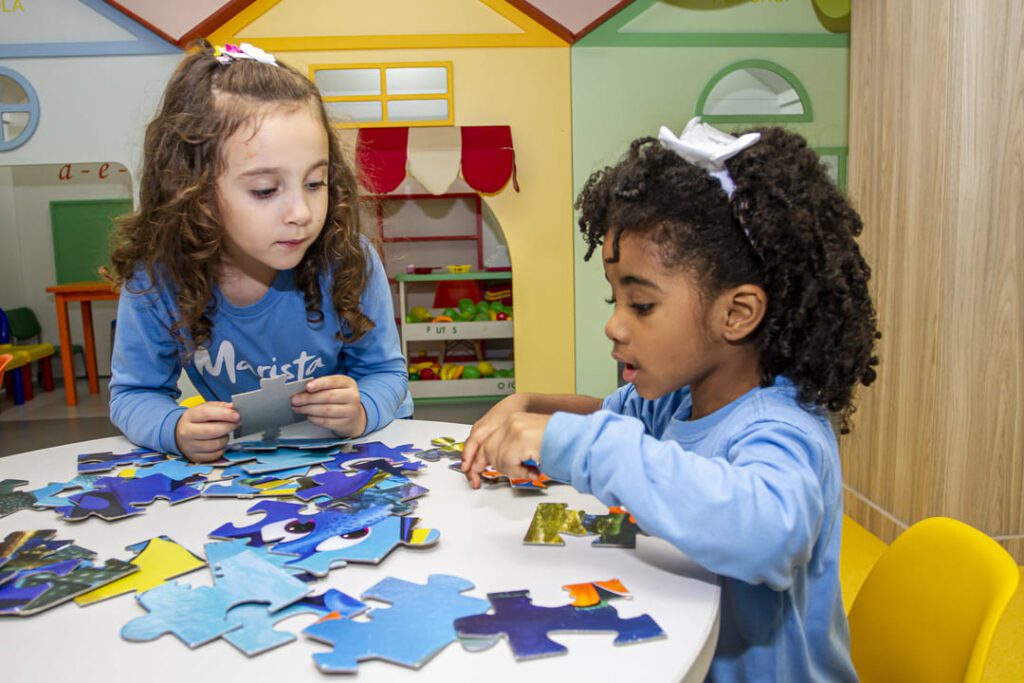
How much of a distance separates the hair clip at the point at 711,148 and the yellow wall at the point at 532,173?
3.21 meters

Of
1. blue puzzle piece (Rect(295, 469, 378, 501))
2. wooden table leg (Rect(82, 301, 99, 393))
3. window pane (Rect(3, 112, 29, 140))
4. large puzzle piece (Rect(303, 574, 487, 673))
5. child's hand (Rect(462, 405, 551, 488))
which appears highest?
window pane (Rect(3, 112, 29, 140))

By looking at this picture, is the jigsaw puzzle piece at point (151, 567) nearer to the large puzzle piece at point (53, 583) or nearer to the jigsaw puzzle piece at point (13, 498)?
the large puzzle piece at point (53, 583)

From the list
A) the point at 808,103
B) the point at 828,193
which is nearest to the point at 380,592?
the point at 828,193

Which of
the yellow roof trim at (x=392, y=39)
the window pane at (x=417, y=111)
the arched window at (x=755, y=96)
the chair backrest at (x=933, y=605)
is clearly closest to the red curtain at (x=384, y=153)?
the window pane at (x=417, y=111)

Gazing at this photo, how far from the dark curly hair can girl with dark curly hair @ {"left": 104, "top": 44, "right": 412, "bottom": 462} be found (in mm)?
692

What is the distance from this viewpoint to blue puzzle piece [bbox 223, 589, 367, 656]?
0.76 meters

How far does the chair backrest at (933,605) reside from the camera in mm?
999

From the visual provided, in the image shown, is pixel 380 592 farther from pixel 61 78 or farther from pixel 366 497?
pixel 61 78

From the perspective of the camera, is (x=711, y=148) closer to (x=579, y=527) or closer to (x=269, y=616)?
(x=579, y=527)

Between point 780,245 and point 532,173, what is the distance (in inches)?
132

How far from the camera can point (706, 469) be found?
2.92 feet

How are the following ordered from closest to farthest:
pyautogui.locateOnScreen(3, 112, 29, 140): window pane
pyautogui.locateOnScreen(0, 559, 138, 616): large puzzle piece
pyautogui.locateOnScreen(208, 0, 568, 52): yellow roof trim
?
1. pyautogui.locateOnScreen(0, 559, 138, 616): large puzzle piece
2. pyautogui.locateOnScreen(208, 0, 568, 52): yellow roof trim
3. pyautogui.locateOnScreen(3, 112, 29, 140): window pane

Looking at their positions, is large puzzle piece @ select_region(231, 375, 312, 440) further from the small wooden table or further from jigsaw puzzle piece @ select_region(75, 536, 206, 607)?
the small wooden table

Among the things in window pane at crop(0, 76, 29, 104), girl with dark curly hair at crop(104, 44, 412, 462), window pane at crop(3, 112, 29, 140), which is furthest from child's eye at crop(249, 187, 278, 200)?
window pane at crop(0, 76, 29, 104)
